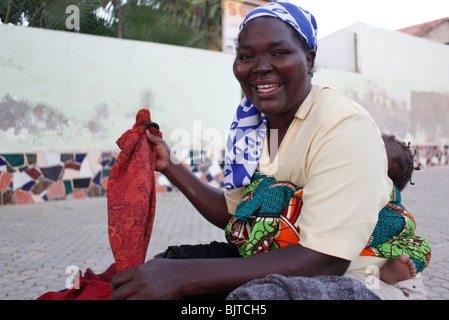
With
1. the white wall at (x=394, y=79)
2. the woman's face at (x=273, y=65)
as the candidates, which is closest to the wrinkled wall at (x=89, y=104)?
the white wall at (x=394, y=79)

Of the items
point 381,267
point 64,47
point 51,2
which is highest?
point 51,2

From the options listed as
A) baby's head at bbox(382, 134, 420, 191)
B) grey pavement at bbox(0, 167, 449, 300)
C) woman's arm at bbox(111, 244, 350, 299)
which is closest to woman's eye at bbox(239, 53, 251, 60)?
woman's arm at bbox(111, 244, 350, 299)

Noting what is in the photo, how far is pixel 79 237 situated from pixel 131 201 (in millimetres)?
3434

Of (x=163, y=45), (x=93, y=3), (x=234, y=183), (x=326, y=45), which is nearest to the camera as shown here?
(x=234, y=183)

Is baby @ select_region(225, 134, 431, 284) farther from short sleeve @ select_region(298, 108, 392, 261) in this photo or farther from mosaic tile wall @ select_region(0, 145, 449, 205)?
mosaic tile wall @ select_region(0, 145, 449, 205)

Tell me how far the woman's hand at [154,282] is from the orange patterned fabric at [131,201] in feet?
0.62

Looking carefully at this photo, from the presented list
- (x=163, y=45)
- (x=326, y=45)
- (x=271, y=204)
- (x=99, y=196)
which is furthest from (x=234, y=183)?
(x=326, y=45)

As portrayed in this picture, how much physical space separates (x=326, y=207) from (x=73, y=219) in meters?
4.91

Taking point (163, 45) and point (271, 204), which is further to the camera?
point (163, 45)

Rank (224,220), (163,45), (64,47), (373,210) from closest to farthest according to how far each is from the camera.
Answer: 1. (373,210)
2. (224,220)
3. (64,47)
4. (163,45)

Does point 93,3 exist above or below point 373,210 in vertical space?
above

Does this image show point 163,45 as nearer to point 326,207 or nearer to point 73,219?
point 73,219

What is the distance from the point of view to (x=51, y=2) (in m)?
6.83

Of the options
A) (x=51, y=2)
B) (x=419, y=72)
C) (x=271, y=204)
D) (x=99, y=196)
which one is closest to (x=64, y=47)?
(x=51, y=2)
